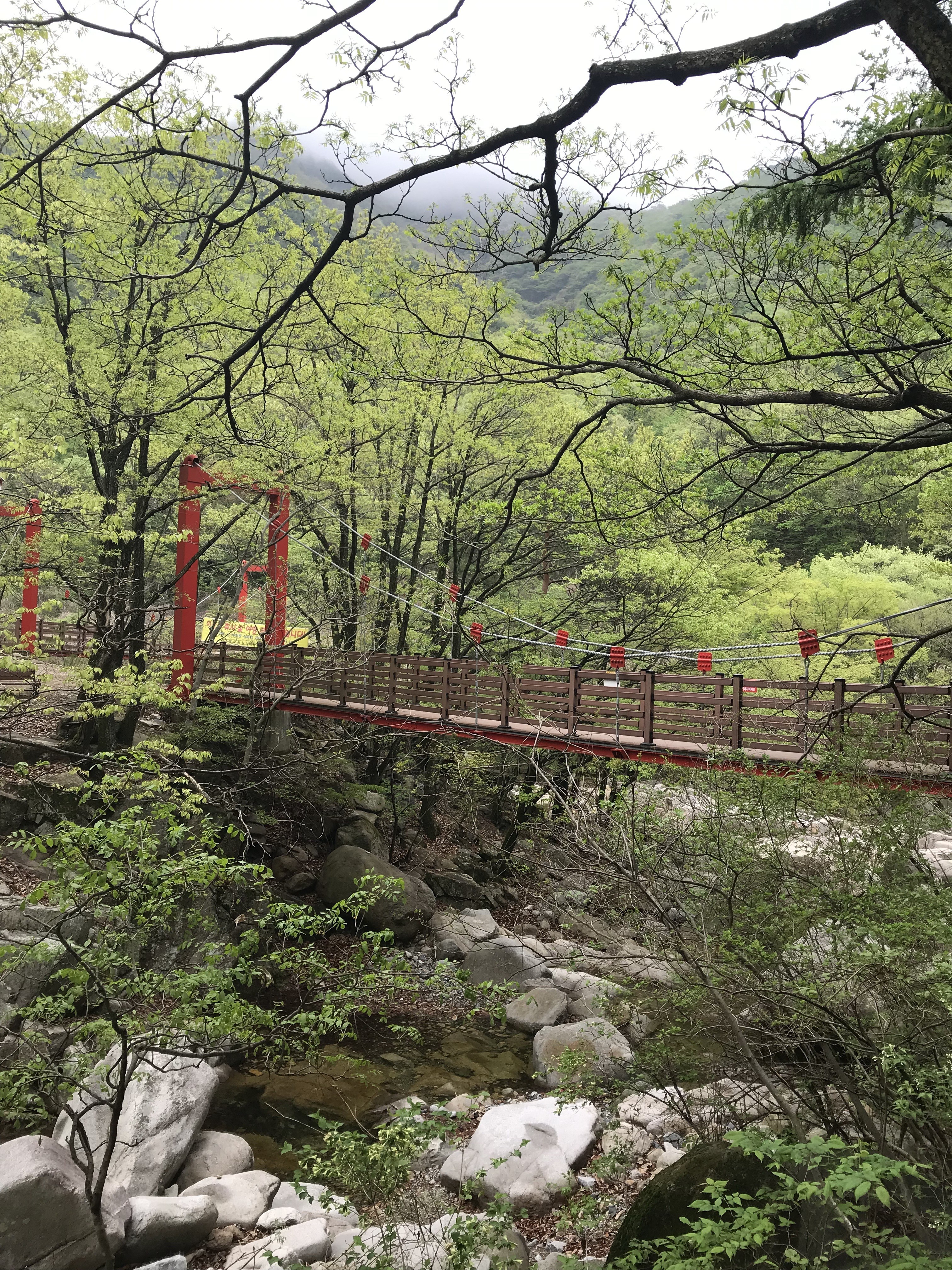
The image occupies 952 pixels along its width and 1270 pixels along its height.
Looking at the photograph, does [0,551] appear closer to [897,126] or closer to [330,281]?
[330,281]

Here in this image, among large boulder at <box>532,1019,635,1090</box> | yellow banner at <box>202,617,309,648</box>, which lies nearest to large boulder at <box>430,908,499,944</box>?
large boulder at <box>532,1019,635,1090</box>

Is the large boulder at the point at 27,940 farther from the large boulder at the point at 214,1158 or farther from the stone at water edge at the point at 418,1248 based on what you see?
the stone at water edge at the point at 418,1248

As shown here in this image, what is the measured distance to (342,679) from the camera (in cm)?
1038

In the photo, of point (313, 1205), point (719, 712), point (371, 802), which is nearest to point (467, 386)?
point (719, 712)

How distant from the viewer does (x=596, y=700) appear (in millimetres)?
8992

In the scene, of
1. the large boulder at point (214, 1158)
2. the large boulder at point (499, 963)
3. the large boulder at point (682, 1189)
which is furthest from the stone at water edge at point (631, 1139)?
the large boulder at point (499, 963)

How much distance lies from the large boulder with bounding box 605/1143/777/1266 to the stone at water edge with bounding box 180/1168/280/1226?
7.56 feet

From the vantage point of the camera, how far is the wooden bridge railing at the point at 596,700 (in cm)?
611

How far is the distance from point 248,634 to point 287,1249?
1017cm

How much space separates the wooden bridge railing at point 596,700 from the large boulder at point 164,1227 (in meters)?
3.35

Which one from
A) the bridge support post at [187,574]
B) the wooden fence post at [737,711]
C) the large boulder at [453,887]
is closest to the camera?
the wooden fence post at [737,711]

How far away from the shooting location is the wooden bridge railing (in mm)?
6113

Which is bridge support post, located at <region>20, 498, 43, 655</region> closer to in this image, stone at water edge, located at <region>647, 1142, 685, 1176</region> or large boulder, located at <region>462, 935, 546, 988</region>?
large boulder, located at <region>462, 935, 546, 988</region>

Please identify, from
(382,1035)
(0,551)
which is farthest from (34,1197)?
(0,551)
